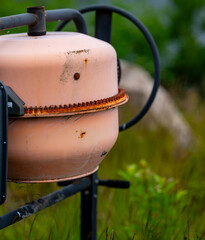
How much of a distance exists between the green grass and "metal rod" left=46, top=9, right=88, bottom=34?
0.59 meters

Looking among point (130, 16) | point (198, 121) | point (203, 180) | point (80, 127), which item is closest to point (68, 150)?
point (80, 127)

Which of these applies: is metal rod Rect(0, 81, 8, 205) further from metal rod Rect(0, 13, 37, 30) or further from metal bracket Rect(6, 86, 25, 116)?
metal rod Rect(0, 13, 37, 30)

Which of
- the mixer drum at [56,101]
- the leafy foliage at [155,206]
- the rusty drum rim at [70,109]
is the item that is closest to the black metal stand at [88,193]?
the leafy foliage at [155,206]

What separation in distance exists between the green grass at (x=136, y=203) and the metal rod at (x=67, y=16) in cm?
59

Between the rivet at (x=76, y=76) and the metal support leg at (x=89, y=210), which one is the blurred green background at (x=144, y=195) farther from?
the rivet at (x=76, y=76)

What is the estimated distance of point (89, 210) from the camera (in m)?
2.21

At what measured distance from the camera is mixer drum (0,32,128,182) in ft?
5.03

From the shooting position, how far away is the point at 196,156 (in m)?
3.79

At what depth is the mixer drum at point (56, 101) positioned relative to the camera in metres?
1.53

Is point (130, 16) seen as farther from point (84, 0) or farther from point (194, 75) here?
point (84, 0)

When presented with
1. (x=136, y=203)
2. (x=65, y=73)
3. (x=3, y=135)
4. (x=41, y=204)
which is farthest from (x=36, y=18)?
(x=136, y=203)

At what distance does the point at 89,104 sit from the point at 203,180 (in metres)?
1.99

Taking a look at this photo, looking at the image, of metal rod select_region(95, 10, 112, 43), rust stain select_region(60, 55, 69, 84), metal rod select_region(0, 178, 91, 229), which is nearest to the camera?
rust stain select_region(60, 55, 69, 84)

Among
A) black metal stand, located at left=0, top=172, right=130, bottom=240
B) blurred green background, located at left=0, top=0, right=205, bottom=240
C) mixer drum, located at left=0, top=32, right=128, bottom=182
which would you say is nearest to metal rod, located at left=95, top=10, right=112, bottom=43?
mixer drum, located at left=0, top=32, right=128, bottom=182
